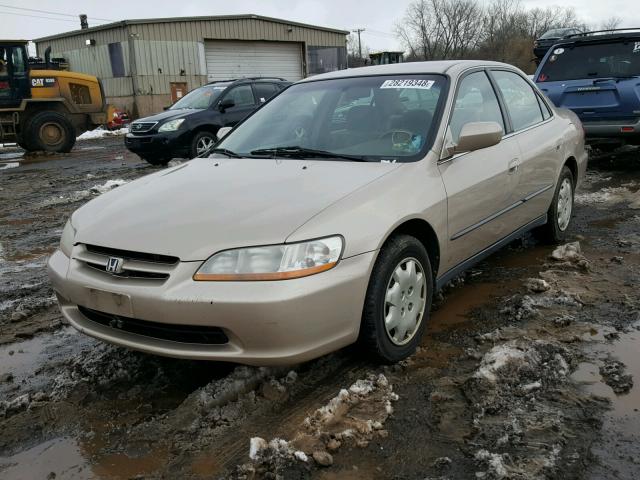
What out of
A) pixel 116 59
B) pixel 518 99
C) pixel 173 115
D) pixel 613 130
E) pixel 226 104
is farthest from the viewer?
pixel 116 59

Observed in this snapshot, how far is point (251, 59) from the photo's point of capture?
29500 millimetres

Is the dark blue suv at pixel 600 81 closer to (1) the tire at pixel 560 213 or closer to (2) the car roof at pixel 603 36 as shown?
(2) the car roof at pixel 603 36

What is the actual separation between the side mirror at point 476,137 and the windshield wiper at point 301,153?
58 cm

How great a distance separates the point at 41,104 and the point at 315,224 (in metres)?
14.8

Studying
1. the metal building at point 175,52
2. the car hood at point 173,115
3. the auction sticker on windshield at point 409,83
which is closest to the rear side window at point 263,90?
the car hood at point 173,115

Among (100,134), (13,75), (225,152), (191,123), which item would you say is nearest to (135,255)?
(225,152)

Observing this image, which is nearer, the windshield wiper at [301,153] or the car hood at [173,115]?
the windshield wiper at [301,153]

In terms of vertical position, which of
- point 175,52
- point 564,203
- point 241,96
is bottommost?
point 564,203

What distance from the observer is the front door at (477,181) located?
3.43 metres

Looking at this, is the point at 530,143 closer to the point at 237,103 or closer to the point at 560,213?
the point at 560,213

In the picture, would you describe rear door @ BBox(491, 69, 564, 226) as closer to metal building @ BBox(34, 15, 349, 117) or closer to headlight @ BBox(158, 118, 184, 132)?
headlight @ BBox(158, 118, 184, 132)

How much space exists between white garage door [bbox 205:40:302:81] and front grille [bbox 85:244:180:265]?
87.9ft

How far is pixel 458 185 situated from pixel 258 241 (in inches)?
55.9

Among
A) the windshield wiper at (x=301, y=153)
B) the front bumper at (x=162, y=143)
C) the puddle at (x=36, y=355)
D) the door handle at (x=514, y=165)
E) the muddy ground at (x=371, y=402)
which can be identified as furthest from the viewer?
the front bumper at (x=162, y=143)
